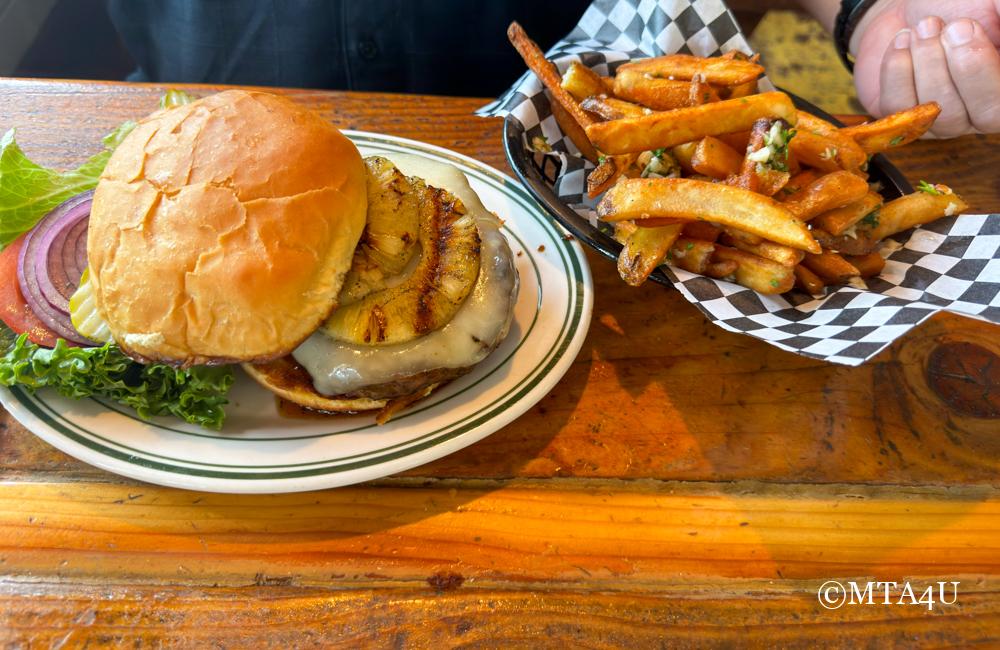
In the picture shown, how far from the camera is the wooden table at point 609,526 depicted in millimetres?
1191

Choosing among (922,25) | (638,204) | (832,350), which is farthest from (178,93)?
(922,25)

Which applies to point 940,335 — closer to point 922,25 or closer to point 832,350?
point 832,350

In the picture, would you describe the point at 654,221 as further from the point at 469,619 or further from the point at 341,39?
the point at 341,39

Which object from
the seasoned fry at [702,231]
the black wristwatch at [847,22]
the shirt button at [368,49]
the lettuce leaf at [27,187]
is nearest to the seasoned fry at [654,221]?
the seasoned fry at [702,231]

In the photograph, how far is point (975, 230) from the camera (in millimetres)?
1536

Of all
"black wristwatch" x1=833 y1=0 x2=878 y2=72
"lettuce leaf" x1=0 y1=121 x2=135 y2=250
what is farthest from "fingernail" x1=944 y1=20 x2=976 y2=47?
"lettuce leaf" x1=0 y1=121 x2=135 y2=250

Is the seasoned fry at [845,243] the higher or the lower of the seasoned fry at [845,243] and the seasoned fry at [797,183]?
the lower

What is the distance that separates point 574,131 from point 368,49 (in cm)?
103

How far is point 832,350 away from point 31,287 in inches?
67.2

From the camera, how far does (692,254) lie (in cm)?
147

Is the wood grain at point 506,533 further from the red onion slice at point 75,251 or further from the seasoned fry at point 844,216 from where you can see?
the seasoned fry at point 844,216

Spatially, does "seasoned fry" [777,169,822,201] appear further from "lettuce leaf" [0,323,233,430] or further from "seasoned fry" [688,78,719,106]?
"lettuce leaf" [0,323,233,430]

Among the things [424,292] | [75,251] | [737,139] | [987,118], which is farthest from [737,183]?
[75,251]

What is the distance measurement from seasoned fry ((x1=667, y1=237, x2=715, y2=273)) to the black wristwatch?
4.94ft
